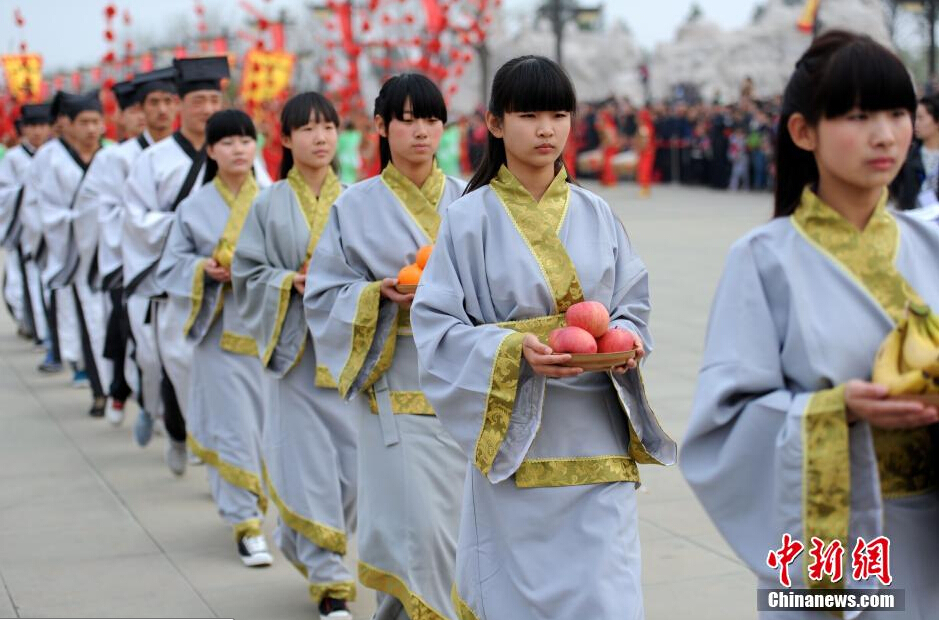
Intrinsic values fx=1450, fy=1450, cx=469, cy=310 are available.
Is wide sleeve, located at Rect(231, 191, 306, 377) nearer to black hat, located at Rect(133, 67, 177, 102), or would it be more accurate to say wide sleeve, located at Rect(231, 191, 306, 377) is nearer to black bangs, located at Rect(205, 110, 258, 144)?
black bangs, located at Rect(205, 110, 258, 144)

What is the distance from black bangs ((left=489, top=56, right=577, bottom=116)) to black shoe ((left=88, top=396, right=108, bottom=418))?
21.3 ft

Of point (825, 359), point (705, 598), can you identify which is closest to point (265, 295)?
point (705, 598)

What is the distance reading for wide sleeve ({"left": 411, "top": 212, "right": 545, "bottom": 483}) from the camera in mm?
3676

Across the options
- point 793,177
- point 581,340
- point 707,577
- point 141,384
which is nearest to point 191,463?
point 141,384

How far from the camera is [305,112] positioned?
5.66 metres

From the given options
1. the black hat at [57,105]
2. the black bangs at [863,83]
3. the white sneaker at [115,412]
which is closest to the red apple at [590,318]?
the black bangs at [863,83]

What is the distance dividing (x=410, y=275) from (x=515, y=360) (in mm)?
1025

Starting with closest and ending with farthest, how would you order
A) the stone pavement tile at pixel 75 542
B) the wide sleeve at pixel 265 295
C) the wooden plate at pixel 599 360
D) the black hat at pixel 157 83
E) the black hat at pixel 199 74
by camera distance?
the wooden plate at pixel 599 360, the wide sleeve at pixel 265 295, the stone pavement tile at pixel 75 542, the black hat at pixel 199 74, the black hat at pixel 157 83

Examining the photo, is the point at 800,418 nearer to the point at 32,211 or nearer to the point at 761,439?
the point at 761,439

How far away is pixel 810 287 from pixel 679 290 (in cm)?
1061

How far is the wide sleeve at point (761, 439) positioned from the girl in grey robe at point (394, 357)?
188 centimetres

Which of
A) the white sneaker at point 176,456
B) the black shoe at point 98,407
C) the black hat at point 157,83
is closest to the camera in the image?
the white sneaker at point 176,456

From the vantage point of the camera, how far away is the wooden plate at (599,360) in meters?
3.46

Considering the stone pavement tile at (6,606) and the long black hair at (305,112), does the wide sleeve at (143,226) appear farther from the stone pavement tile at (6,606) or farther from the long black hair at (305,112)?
the stone pavement tile at (6,606)
